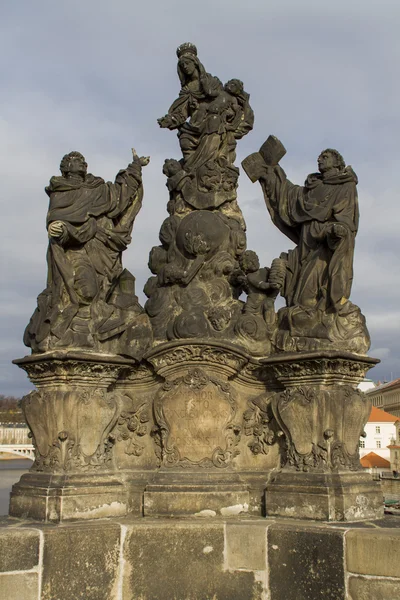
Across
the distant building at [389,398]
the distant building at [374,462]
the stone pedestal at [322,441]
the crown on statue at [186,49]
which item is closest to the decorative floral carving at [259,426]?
the stone pedestal at [322,441]

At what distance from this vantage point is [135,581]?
20.6 ft

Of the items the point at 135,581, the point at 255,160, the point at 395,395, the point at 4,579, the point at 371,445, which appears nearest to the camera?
the point at 4,579

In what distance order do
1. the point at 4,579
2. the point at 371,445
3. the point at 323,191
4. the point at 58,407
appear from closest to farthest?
the point at 4,579, the point at 58,407, the point at 323,191, the point at 371,445

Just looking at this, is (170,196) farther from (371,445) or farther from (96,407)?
(371,445)

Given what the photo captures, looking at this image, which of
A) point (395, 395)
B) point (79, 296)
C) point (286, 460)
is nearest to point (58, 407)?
point (79, 296)

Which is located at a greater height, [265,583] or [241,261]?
[241,261]

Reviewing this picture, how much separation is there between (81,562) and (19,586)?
1.70ft

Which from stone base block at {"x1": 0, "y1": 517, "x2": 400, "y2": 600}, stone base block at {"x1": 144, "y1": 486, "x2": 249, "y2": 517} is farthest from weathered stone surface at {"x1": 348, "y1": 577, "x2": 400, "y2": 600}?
stone base block at {"x1": 144, "y1": 486, "x2": 249, "y2": 517}

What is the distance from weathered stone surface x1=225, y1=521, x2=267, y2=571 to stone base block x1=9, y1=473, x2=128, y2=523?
44.7 inches

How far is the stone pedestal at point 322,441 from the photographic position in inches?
258

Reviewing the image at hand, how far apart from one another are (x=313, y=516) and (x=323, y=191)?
3.10 meters

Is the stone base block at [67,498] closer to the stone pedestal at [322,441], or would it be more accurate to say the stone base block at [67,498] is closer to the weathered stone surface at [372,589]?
the stone pedestal at [322,441]

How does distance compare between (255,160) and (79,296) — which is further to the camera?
(255,160)

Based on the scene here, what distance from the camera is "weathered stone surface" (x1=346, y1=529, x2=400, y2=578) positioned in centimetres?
571
